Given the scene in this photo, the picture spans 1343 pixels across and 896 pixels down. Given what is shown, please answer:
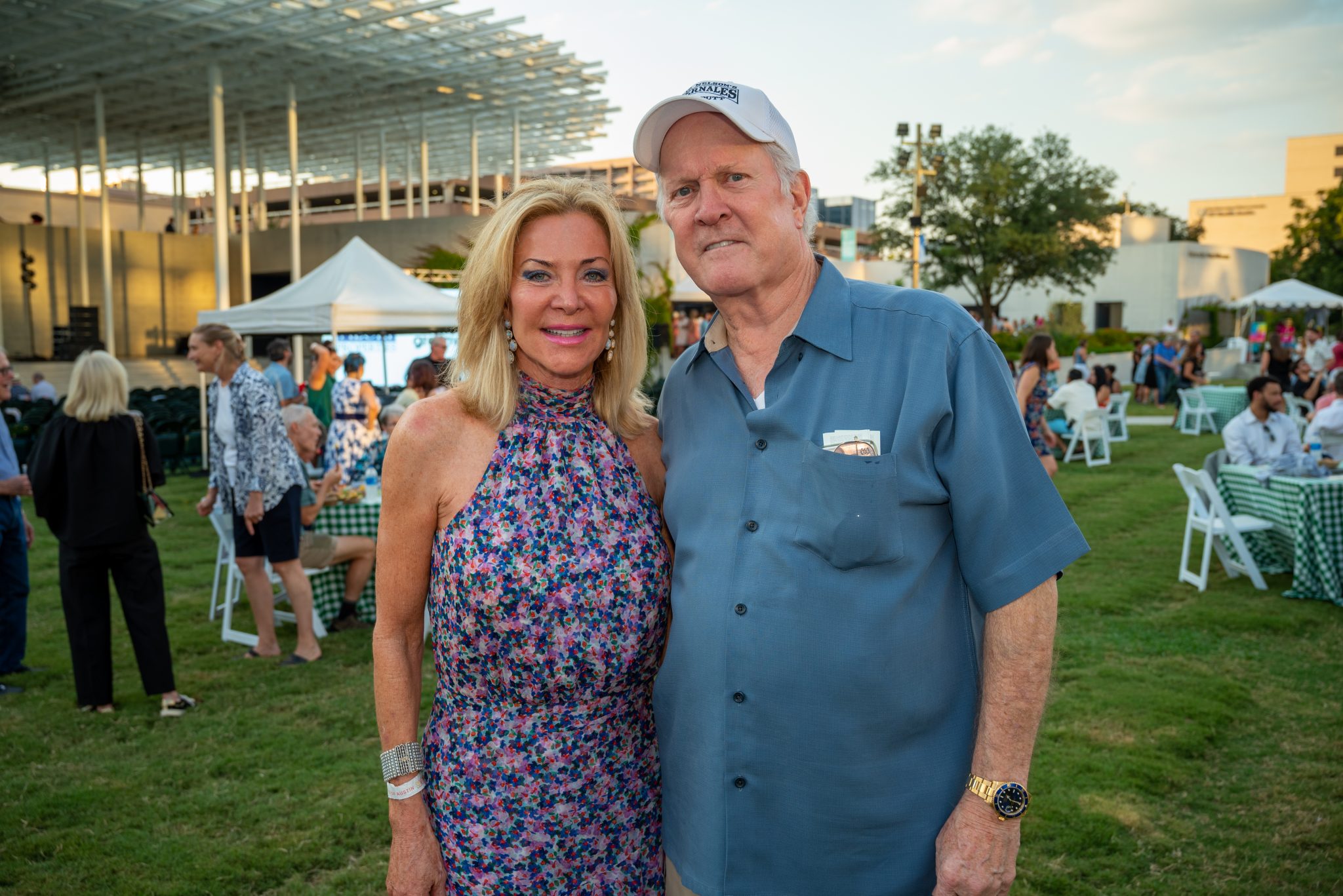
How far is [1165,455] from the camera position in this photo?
15.4 m

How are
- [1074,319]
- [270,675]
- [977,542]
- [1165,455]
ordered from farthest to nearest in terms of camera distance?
[1074,319]
[1165,455]
[270,675]
[977,542]

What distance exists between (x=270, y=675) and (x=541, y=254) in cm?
496

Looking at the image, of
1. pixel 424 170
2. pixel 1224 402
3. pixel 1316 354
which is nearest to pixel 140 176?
pixel 424 170

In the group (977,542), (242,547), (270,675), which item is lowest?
(270,675)

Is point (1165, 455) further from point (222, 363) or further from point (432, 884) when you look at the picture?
point (432, 884)

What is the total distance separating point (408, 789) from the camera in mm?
2014

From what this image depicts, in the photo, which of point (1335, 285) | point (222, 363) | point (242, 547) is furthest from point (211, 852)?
point (1335, 285)

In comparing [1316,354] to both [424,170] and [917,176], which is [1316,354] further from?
[424,170]

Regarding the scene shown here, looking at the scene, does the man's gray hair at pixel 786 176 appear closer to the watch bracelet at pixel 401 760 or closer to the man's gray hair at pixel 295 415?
the watch bracelet at pixel 401 760

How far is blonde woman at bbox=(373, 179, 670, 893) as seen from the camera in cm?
197

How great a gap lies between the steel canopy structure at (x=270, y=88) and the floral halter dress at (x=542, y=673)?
59.0ft

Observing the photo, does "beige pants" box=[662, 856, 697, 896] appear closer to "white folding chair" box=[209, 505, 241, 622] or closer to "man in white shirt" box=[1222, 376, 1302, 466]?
"white folding chair" box=[209, 505, 241, 622]

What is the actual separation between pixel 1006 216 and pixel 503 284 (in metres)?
38.9

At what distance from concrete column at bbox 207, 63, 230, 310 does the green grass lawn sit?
12.6 meters
